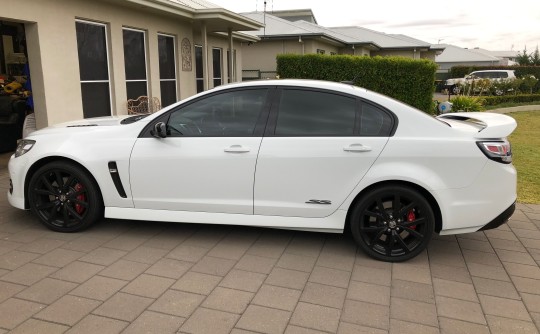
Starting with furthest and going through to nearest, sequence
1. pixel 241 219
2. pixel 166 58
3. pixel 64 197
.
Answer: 1. pixel 166 58
2. pixel 64 197
3. pixel 241 219

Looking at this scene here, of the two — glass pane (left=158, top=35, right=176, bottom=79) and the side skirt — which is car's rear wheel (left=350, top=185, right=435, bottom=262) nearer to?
the side skirt

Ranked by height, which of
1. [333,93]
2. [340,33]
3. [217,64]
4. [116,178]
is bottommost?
[116,178]

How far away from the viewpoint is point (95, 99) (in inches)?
352

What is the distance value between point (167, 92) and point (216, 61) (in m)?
4.38

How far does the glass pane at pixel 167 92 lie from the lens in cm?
1134

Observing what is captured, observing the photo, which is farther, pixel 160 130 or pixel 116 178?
pixel 116 178

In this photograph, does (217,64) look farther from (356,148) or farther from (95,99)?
(356,148)

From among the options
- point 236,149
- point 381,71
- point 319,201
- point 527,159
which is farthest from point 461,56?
point 236,149

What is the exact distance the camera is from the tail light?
12.2ft

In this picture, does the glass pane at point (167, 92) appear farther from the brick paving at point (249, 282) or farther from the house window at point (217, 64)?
the brick paving at point (249, 282)

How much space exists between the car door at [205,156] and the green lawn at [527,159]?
4.17 metres

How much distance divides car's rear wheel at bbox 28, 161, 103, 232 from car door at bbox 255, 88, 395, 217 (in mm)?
1661

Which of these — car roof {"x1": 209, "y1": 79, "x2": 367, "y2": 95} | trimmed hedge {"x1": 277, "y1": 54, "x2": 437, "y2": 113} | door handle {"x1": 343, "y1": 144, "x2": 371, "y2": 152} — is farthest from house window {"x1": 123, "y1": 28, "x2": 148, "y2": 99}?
door handle {"x1": 343, "y1": 144, "x2": 371, "y2": 152}

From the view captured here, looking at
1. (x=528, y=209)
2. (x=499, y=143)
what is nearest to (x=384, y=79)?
(x=528, y=209)
